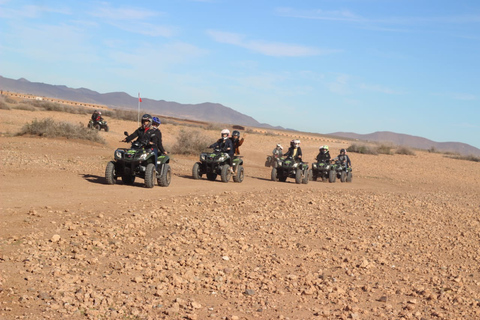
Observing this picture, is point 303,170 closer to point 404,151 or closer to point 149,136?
point 149,136

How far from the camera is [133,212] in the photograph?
1033cm

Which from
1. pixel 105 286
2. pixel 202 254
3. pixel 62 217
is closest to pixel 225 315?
pixel 105 286

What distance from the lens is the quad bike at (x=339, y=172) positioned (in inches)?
949

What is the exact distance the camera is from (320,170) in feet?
80.1

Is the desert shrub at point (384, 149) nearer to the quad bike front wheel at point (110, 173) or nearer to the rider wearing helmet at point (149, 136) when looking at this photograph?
the rider wearing helmet at point (149, 136)

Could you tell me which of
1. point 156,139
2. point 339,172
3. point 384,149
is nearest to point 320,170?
point 339,172

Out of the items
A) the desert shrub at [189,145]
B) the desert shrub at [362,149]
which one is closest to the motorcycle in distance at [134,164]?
the desert shrub at [189,145]

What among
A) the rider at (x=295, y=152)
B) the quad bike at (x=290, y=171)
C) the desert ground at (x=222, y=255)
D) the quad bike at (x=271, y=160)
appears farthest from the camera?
the quad bike at (x=271, y=160)

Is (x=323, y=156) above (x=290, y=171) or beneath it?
above

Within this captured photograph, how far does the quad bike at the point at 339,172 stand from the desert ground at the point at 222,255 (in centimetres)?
930

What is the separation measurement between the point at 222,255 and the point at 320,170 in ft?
A: 54.1

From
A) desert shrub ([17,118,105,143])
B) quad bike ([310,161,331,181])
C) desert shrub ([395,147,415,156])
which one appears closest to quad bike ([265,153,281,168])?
quad bike ([310,161,331,181])

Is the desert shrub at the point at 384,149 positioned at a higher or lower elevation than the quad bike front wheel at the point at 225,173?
higher

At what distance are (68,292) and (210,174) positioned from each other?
41.0ft
